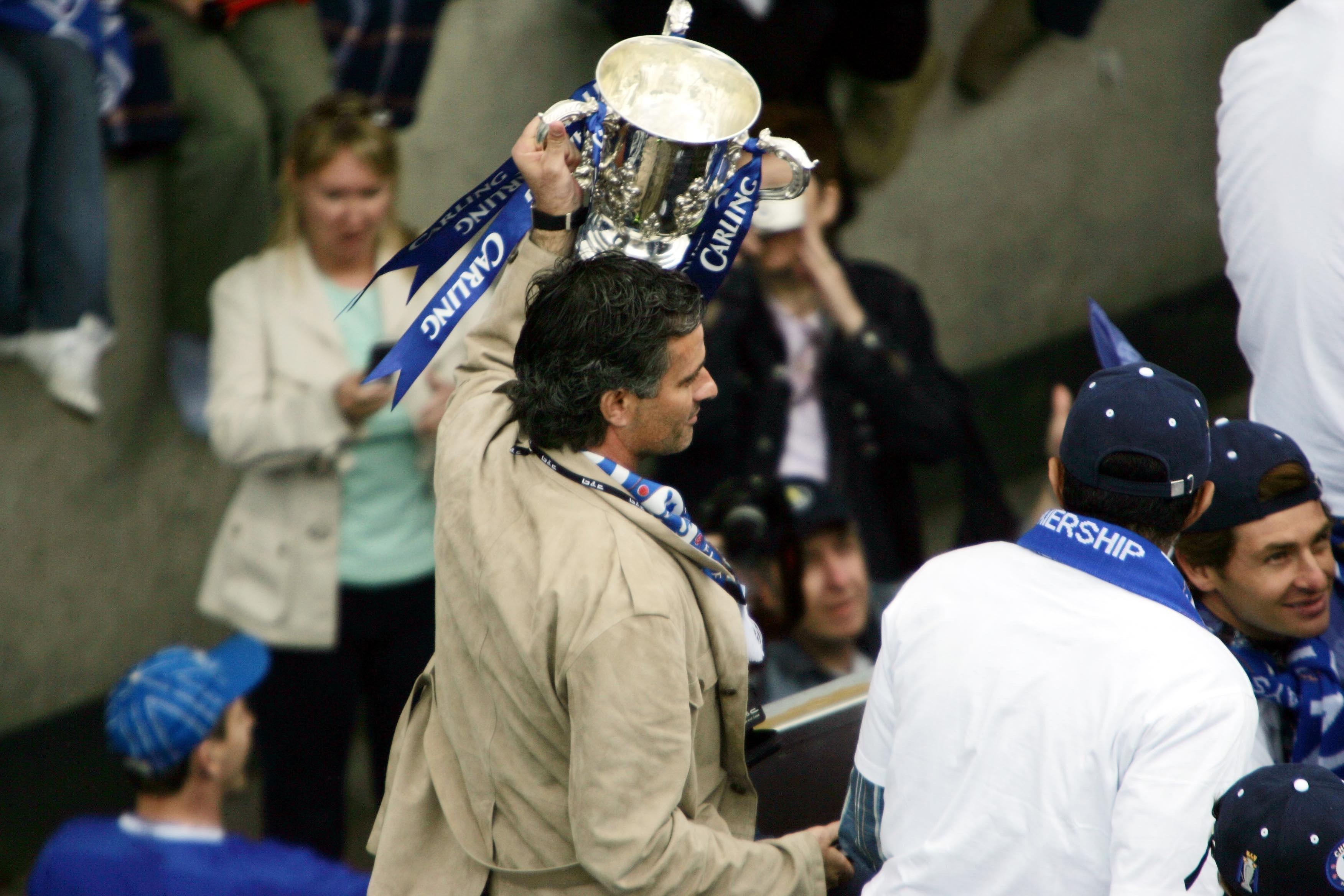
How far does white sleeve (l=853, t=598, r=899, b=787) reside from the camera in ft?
7.06

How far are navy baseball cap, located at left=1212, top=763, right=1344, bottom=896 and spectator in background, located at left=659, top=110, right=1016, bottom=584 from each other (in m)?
2.23

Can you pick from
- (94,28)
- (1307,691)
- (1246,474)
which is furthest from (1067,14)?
(1307,691)

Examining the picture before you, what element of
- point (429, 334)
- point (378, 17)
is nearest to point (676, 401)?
point (429, 334)

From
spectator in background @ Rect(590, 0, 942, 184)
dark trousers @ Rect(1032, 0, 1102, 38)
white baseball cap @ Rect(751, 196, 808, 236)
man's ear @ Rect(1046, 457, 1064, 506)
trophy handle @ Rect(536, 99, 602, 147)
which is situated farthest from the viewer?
dark trousers @ Rect(1032, 0, 1102, 38)

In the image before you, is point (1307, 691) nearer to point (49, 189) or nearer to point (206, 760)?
point (206, 760)

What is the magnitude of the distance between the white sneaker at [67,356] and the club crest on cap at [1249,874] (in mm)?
2983

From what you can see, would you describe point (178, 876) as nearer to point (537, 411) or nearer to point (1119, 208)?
point (537, 411)

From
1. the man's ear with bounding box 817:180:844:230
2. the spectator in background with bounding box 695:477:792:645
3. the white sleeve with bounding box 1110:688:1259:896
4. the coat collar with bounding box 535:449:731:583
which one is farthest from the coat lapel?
the man's ear with bounding box 817:180:844:230

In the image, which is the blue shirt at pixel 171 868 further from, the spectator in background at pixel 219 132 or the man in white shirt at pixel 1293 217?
the man in white shirt at pixel 1293 217

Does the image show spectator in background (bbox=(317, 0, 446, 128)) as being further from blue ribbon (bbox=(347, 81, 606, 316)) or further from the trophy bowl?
the trophy bowl

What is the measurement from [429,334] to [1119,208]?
4.53 m

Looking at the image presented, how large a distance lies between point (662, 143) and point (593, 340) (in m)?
0.34

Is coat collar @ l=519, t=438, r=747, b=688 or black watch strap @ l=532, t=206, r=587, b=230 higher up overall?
black watch strap @ l=532, t=206, r=587, b=230

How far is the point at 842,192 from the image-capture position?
4.72m
